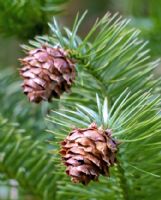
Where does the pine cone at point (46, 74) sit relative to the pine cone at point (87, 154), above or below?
above

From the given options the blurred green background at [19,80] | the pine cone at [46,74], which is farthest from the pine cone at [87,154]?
the blurred green background at [19,80]

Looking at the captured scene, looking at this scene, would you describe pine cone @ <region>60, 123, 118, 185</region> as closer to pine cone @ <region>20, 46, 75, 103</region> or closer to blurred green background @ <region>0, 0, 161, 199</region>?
pine cone @ <region>20, 46, 75, 103</region>

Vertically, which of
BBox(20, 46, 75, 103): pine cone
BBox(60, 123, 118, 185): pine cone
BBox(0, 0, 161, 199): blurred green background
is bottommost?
BBox(60, 123, 118, 185): pine cone

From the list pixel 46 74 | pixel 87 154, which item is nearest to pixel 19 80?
pixel 46 74

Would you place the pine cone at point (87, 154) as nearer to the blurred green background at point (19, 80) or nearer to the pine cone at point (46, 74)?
the pine cone at point (46, 74)

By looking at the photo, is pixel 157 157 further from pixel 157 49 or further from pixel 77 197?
pixel 157 49

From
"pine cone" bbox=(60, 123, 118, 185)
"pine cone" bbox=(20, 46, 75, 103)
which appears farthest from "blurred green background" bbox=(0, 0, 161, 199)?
"pine cone" bbox=(60, 123, 118, 185)
